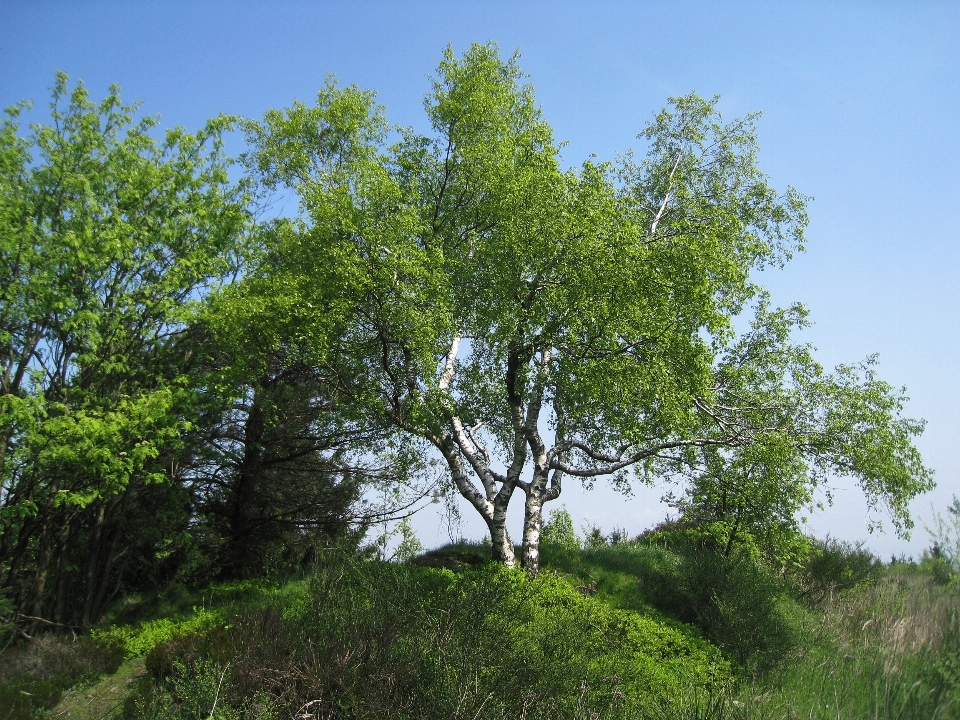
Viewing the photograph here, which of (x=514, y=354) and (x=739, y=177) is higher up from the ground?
(x=739, y=177)

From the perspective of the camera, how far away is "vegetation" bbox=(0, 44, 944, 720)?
38.1ft

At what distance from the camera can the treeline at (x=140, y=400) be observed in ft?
41.8

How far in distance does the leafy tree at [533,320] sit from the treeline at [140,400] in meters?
1.78

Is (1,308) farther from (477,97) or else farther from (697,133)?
(697,133)

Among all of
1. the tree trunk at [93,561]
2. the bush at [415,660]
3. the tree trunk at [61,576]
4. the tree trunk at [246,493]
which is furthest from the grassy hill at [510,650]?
the tree trunk at [246,493]

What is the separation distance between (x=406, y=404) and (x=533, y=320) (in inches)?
116

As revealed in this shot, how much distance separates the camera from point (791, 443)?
13242mm

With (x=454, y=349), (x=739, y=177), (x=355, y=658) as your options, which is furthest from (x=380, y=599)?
(x=739, y=177)

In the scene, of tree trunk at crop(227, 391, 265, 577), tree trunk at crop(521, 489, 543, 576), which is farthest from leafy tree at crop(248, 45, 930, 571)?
tree trunk at crop(227, 391, 265, 577)

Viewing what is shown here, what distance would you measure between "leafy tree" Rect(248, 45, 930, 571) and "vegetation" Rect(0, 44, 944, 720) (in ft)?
0.22

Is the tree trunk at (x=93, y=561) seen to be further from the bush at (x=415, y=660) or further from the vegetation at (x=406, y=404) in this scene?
the bush at (x=415, y=660)

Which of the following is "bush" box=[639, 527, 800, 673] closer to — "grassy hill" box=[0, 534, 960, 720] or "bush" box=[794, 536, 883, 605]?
"grassy hill" box=[0, 534, 960, 720]

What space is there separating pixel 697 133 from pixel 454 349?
7.82 metres

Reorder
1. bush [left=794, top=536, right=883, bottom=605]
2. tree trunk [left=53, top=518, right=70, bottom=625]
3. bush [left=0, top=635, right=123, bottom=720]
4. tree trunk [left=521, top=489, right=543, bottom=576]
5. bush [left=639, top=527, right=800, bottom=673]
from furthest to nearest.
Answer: bush [left=794, top=536, right=883, bottom=605]
tree trunk [left=53, top=518, right=70, bottom=625]
tree trunk [left=521, top=489, right=543, bottom=576]
bush [left=639, top=527, right=800, bottom=673]
bush [left=0, top=635, right=123, bottom=720]
